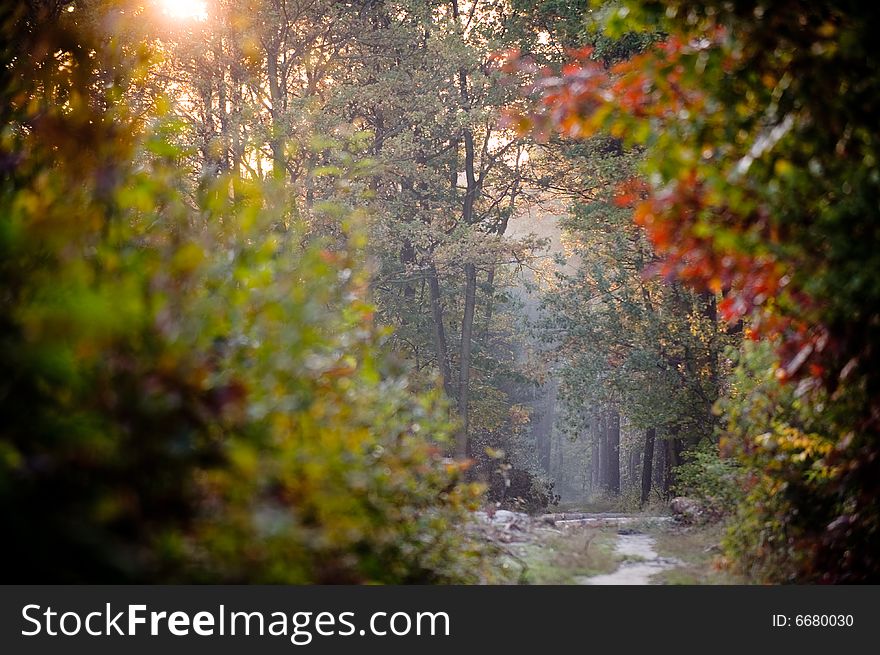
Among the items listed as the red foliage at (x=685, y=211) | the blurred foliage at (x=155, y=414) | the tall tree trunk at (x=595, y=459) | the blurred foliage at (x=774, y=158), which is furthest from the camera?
the tall tree trunk at (x=595, y=459)

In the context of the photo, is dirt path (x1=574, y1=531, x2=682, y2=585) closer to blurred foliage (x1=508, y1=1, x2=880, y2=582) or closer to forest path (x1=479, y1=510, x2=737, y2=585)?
forest path (x1=479, y1=510, x2=737, y2=585)

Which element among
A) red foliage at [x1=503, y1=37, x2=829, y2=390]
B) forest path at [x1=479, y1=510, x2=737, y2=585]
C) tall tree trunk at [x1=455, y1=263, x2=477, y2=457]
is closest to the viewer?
red foliage at [x1=503, y1=37, x2=829, y2=390]

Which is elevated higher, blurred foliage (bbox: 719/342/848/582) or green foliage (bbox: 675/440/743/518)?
green foliage (bbox: 675/440/743/518)

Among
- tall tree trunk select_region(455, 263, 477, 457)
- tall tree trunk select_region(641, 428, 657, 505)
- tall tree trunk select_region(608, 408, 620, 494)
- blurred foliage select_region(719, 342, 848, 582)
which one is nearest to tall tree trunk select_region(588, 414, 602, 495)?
tall tree trunk select_region(608, 408, 620, 494)

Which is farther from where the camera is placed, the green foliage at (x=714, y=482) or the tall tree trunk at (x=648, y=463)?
the tall tree trunk at (x=648, y=463)

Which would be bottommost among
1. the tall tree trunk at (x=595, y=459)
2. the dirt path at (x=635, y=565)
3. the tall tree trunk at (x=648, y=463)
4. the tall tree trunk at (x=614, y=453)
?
the dirt path at (x=635, y=565)

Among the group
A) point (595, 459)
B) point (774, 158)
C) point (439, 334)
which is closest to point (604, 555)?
point (774, 158)

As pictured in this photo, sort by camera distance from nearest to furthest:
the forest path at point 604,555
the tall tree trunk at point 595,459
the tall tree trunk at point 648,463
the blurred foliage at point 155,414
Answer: the blurred foliage at point 155,414 → the forest path at point 604,555 → the tall tree trunk at point 648,463 → the tall tree trunk at point 595,459

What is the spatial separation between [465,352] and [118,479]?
67.5 feet

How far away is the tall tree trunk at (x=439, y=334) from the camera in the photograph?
2328 centimetres

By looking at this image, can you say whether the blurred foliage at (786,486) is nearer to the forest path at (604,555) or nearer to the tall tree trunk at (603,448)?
the forest path at (604,555)

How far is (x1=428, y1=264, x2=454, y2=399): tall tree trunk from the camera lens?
76.4ft

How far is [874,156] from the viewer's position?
3.42 m

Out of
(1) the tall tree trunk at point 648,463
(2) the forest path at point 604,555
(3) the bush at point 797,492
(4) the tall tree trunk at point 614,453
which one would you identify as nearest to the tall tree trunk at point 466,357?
(1) the tall tree trunk at point 648,463
